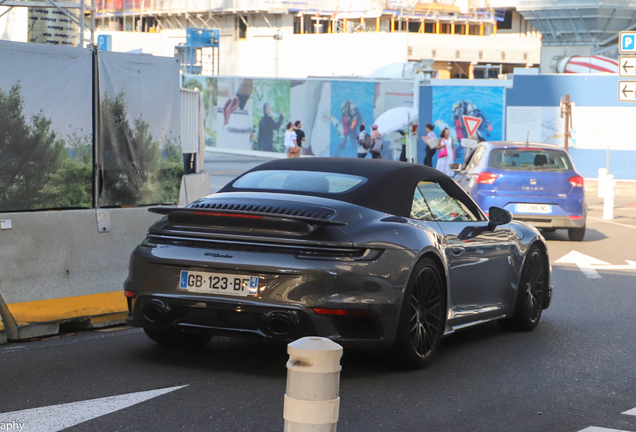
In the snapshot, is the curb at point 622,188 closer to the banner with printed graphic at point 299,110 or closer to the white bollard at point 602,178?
the white bollard at point 602,178

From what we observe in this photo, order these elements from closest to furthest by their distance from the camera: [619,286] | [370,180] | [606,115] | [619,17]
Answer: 1. [370,180]
2. [619,286]
3. [606,115]
4. [619,17]

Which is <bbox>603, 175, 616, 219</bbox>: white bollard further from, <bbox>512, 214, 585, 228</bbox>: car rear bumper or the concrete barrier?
the concrete barrier

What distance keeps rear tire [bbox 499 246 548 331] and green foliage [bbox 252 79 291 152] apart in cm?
3486

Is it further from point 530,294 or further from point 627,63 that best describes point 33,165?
point 627,63

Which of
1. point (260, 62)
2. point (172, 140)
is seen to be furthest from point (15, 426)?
point (260, 62)

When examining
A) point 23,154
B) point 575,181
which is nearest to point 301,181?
point 23,154

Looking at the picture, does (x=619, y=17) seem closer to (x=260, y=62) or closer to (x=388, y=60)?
(x=388, y=60)

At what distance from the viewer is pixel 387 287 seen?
5.43 metres

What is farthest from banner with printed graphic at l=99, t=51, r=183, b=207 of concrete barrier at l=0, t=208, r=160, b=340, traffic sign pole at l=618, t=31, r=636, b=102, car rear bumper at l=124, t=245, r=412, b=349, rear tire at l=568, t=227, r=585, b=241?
traffic sign pole at l=618, t=31, r=636, b=102

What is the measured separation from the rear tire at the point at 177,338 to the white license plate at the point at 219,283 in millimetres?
831

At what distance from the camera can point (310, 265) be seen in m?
5.27

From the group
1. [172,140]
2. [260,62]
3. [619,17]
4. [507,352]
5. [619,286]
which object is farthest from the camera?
[260,62]

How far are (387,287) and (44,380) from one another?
6.60 feet

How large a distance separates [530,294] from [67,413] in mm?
4106
